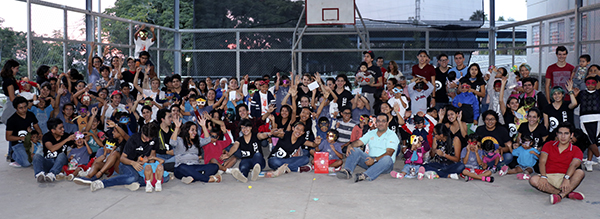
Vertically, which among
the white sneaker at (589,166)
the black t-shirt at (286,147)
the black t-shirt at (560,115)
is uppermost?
the black t-shirt at (560,115)

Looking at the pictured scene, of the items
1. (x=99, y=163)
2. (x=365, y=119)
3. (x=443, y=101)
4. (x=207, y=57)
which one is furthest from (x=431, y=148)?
(x=207, y=57)

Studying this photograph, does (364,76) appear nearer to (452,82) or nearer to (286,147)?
(452,82)

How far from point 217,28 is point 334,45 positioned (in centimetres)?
403

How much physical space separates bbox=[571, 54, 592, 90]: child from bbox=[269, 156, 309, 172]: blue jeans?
17.7 feet

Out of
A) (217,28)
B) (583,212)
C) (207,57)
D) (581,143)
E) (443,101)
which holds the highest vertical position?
(217,28)

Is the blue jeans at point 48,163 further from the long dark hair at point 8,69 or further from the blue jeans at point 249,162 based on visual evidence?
the blue jeans at point 249,162

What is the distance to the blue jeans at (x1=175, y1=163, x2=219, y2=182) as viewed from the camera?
22.6 feet

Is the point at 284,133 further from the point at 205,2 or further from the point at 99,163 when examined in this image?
the point at 205,2

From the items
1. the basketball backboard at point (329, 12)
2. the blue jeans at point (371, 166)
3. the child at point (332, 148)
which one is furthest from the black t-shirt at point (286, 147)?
the basketball backboard at point (329, 12)

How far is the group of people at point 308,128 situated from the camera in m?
6.94

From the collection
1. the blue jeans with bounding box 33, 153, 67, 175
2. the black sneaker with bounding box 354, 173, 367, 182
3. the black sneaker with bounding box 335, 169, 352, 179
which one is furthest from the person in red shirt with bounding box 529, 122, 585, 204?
the blue jeans with bounding box 33, 153, 67, 175

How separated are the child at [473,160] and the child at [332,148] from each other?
2.01 metres

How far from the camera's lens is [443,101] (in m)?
9.80

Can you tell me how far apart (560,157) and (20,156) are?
27.9 ft
